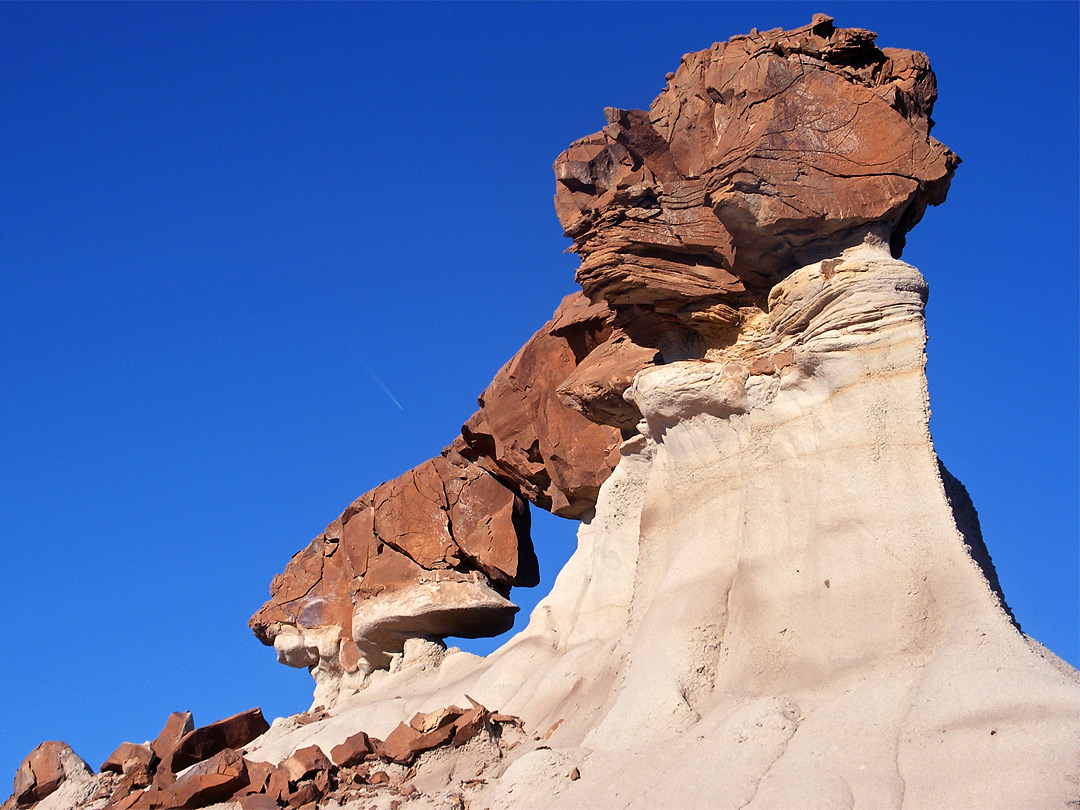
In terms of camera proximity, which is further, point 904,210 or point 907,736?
point 904,210

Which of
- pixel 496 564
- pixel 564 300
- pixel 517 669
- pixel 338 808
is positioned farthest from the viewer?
pixel 496 564

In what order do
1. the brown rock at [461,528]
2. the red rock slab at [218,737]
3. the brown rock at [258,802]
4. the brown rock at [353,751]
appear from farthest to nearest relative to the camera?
the brown rock at [461,528] → the red rock slab at [218,737] → the brown rock at [353,751] → the brown rock at [258,802]

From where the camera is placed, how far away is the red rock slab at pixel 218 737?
14094 millimetres

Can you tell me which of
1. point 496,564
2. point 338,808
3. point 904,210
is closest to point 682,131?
point 904,210

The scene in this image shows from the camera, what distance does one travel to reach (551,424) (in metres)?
16.0

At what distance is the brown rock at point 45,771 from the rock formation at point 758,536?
2.19 meters

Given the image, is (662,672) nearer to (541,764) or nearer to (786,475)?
(541,764)

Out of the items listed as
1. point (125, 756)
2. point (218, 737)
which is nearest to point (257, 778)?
point (218, 737)

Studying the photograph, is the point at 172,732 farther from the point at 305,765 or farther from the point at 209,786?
the point at 305,765

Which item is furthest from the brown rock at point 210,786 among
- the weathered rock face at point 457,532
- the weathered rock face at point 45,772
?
the weathered rock face at point 457,532

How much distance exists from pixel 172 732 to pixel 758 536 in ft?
30.3

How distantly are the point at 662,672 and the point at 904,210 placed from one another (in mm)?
4620

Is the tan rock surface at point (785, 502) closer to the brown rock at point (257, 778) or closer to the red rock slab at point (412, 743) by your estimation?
the red rock slab at point (412, 743)

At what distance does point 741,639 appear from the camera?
9.24 meters
